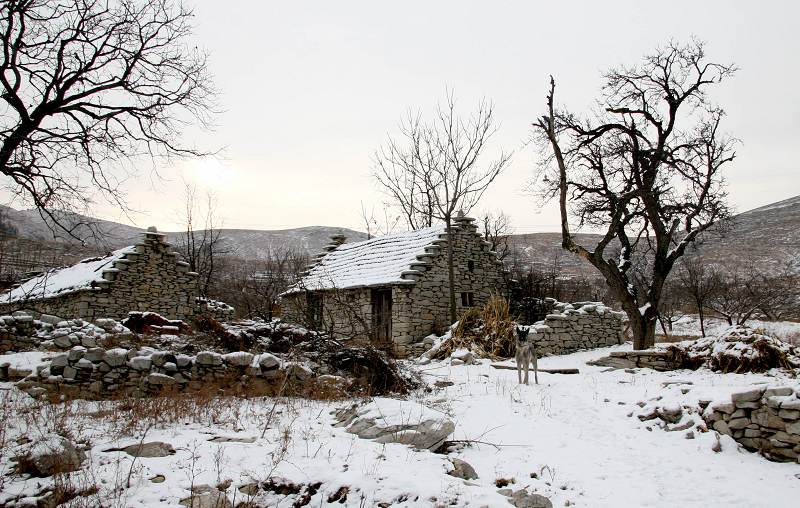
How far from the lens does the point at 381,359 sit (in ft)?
31.9

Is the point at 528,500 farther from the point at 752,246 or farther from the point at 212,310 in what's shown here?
the point at 752,246

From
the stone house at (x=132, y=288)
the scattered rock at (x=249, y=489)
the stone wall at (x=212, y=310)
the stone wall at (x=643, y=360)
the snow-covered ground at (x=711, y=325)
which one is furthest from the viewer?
the snow-covered ground at (x=711, y=325)

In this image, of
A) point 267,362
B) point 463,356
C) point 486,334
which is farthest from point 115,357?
point 486,334

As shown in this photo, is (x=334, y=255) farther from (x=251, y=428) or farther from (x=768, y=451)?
(x=768, y=451)

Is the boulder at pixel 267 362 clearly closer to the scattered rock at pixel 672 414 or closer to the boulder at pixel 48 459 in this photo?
the boulder at pixel 48 459

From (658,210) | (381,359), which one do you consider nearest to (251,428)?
(381,359)

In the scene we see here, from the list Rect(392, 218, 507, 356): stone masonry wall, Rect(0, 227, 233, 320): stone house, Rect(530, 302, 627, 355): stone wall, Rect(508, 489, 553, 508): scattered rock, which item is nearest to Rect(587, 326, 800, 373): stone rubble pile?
Rect(530, 302, 627, 355): stone wall

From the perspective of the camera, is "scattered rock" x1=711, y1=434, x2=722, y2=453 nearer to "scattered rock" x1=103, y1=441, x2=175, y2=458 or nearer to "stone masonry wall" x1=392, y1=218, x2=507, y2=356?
"scattered rock" x1=103, y1=441, x2=175, y2=458

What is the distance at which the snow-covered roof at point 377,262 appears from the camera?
1817 cm

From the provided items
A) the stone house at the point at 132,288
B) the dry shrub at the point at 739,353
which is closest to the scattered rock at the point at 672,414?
the dry shrub at the point at 739,353

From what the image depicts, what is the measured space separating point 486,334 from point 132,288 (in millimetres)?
12738

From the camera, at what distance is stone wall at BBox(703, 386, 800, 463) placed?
613 centimetres

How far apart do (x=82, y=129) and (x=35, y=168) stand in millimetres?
983

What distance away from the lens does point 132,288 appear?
1788 centimetres
